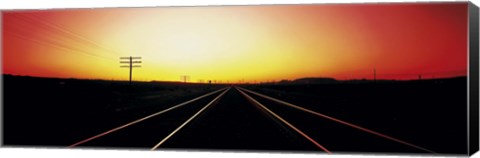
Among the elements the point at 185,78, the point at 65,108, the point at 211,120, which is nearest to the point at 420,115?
the point at 211,120

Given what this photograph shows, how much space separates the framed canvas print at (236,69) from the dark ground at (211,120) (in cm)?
3

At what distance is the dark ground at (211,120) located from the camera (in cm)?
1355

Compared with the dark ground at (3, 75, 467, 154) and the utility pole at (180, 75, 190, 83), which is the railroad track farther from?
the utility pole at (180, 75, 190, 83)

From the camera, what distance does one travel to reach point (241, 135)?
1441cm

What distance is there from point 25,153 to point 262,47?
17.8 feet

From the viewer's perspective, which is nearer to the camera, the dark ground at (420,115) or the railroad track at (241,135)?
the dark ground at (420,115)

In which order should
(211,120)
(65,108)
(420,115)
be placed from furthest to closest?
(65,108) < (211,120) < (420,115)

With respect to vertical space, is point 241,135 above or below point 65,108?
below

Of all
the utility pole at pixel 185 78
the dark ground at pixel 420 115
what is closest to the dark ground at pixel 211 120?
the dark ground at pixel 420 115

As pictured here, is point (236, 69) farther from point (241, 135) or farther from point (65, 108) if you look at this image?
point (65, 108)

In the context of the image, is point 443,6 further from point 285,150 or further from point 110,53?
point 110,53

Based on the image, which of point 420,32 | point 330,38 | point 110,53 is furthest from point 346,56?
point 110,53

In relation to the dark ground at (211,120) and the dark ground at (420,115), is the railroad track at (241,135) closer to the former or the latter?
the dark ground at (211,120)

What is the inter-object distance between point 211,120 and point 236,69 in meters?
1.25
